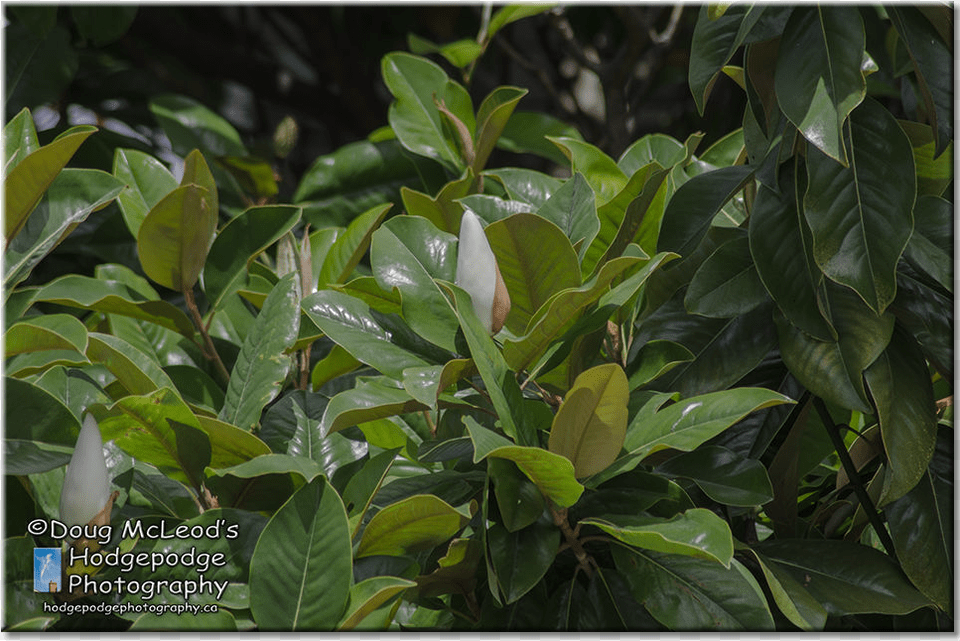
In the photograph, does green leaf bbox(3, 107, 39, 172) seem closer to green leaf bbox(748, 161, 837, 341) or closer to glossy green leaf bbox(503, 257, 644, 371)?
glossy green leaf bbox(503, 257, 644, 371)

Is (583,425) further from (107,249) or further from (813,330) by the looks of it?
(107,249)

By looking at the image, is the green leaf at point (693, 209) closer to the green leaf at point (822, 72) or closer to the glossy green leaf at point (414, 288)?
the green leaf at point (822, 72)

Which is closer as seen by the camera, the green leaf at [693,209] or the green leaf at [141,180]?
the green leaf at [693,209]

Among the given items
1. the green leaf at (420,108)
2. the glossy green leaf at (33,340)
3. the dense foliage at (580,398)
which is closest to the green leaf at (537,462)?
the dense foliage at (580,398)

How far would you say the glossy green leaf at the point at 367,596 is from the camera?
68 centimetres

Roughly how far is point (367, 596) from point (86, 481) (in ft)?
0.88

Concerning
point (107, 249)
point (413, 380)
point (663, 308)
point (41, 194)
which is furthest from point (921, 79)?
point (107, 249)

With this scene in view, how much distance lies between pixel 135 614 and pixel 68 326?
35 cm

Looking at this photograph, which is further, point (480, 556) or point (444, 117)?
point (444, 117)

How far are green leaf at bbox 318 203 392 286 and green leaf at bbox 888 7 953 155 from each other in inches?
22.9

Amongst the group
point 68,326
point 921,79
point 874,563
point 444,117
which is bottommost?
point 874,563

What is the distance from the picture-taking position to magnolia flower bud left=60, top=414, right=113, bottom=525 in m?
0.76

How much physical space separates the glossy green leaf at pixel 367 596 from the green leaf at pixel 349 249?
0.47 m

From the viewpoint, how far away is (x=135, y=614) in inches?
29.7
